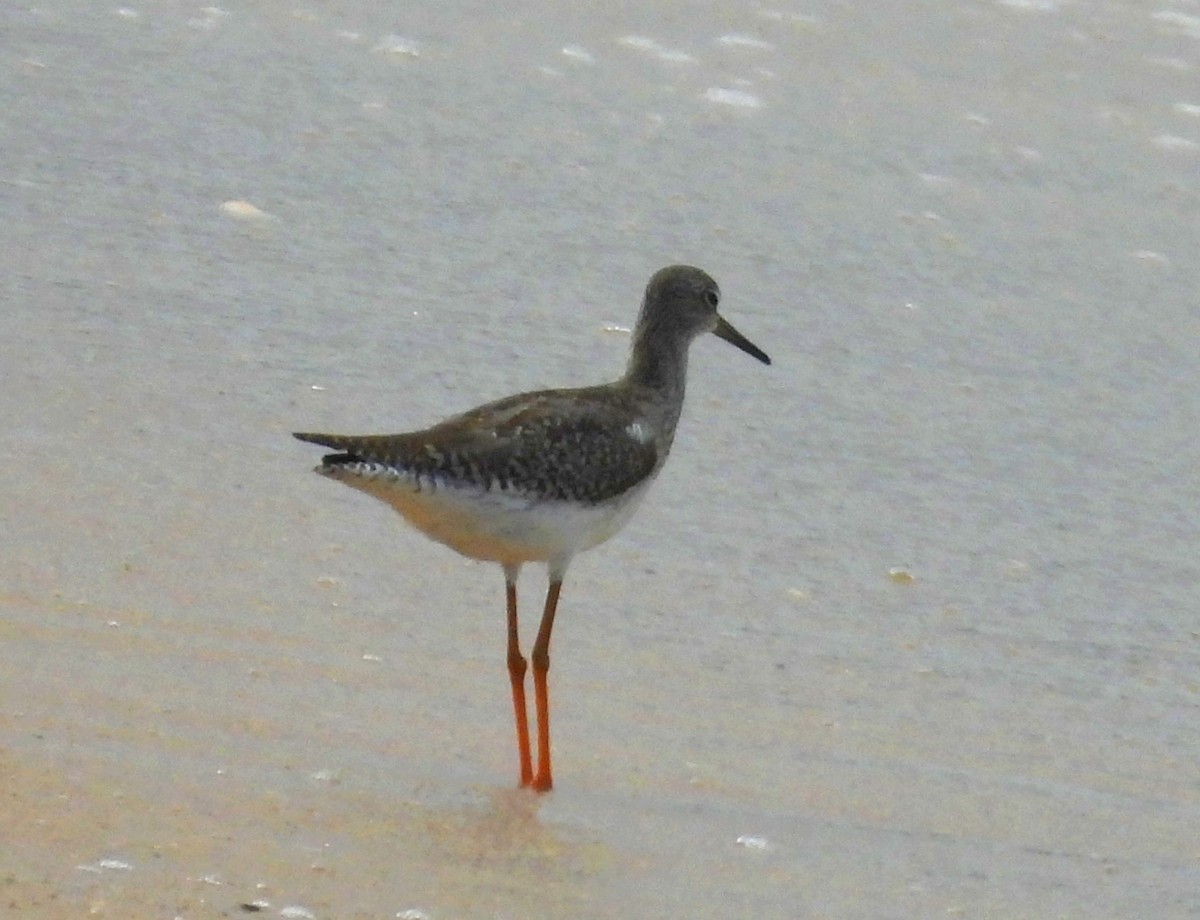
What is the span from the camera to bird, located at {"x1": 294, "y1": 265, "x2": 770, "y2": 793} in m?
5.20

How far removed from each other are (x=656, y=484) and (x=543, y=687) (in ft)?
4.67

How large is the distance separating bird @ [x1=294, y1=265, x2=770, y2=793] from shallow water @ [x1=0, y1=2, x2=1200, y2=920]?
21cm

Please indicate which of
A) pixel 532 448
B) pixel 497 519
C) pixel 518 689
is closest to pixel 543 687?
pixel 518 689

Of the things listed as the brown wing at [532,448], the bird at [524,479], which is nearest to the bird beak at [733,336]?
the bird at [524,479]

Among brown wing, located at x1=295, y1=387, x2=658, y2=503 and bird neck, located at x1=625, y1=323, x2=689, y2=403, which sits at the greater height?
brown wing, located at x1=295, y1=387, x2=658, y2=503

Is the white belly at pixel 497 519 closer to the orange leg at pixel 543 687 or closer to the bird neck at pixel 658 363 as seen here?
the orange leg at pixel 543 687

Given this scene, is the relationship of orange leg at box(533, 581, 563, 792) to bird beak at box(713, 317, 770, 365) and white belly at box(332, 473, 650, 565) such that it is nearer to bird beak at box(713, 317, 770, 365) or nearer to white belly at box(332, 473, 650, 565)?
white belly at box(332, 473, 650, 565)

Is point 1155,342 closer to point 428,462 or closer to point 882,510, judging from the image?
point 882,510

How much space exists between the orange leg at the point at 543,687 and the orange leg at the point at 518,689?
26 mm

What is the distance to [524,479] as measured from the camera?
17.9 feet

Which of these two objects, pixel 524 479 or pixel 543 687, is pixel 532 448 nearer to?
pixel 524 479

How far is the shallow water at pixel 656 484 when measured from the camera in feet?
15.5

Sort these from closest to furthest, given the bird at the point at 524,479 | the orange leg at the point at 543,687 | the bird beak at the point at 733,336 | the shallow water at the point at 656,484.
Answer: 1. the shallow water at the point at 656,484
2. the orange leg at the point at 543,687
3. the bird at the point at 524,479
4. the bird beak at the point at 733,336

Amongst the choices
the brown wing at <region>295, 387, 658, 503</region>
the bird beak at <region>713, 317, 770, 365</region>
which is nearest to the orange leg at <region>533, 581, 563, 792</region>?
the brown wing at <region>295, 387, 658, 503</region>
